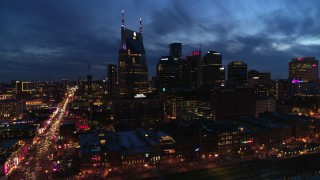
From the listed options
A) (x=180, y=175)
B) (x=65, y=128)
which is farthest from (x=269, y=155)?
(x=65, y=128)

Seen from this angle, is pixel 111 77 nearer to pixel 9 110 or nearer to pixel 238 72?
pixel 238 72

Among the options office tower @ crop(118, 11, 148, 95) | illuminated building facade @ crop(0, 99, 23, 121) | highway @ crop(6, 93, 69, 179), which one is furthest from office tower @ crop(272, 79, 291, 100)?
illuminated building facade @ crop(0, 99, 23, 121)

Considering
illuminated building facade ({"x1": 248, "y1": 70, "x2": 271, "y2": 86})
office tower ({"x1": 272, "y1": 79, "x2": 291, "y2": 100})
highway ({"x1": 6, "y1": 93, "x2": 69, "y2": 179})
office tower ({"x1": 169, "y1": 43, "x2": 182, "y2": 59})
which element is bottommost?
highway ({"x1": 6, "y1": 93, "x2": 69, "y2": 179})

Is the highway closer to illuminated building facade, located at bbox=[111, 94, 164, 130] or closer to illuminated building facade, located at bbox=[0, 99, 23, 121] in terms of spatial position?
illuminated building facade, located at bbox=[111, 94, 164, 130]

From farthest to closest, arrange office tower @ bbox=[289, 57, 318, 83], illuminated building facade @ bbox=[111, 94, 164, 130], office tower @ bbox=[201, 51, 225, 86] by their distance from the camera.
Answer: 1. office tower @ bbox=[289, 57, 318, 83]
2. office tower @ bbox=[201, 51, 225, 86]
3. illuminated building facade @ bbox=[111, 94, 164, 130]

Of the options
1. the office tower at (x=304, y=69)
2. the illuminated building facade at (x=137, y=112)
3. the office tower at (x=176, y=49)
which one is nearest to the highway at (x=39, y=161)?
the illuminated building facade at (x=137, y=112)

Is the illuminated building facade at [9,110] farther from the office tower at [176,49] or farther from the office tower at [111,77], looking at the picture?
the office tower at [176,49]
